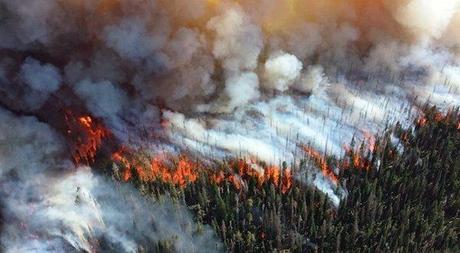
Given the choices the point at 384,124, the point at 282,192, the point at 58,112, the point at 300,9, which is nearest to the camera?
the point at 282,192

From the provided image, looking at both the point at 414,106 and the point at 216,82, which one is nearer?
the point at 216,82

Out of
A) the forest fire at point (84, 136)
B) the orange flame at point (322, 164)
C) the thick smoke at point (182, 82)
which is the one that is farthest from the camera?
the orange flame at point (322, 164)

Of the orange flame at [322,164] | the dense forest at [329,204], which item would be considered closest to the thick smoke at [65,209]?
the dense forest at [329,204]

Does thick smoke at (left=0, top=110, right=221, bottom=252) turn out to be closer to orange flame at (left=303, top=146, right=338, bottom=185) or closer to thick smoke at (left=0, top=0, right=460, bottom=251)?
thick smoke at (left=0, top=0, right=460, bottom=251)

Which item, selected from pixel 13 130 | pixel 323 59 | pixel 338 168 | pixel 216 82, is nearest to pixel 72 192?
pixel 13 130

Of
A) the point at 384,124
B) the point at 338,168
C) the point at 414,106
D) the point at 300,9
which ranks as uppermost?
the point at 300,9

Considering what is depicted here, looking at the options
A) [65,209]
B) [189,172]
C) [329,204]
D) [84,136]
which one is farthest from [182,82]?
[329,204]

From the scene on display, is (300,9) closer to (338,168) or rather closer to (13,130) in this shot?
(338,168)

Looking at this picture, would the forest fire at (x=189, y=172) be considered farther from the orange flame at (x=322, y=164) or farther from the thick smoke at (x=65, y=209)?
the orange flame at (x=322, y=164)

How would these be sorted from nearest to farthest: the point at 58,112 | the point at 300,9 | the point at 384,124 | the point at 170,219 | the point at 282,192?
the point at 170,219
the point at 282,192
the point at 58,112
the point at 384,124
the point at 300,9
